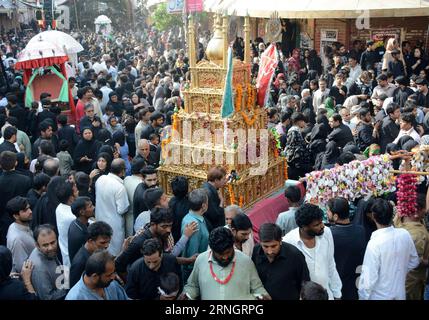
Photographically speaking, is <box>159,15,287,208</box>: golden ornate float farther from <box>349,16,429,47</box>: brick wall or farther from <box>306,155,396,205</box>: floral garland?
<box>349,16,429,47</box>: brick wall

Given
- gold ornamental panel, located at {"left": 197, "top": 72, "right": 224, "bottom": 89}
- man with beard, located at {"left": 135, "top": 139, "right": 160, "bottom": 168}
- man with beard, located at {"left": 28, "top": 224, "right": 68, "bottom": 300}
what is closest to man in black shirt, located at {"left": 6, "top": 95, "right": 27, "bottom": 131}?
man with beard, located at {"left": 135, "top": 139, "right": 160, "bottom": 168}

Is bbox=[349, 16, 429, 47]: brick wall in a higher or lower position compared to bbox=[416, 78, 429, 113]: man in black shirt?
higher

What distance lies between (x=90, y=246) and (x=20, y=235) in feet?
3.26

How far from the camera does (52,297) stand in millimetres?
3922

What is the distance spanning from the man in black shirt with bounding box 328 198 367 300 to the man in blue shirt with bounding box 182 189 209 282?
1114 millimetres

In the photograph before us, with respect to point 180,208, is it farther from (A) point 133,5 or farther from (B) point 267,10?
(A) point 133,5

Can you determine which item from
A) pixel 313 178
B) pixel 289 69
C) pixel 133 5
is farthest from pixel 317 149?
pixel 133 5

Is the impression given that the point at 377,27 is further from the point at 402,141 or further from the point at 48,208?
the point at 48,208

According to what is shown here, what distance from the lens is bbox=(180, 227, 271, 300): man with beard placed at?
3.55m

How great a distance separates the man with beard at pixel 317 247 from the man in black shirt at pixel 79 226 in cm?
178

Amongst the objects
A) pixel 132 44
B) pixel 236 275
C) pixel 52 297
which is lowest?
pixel 52 297

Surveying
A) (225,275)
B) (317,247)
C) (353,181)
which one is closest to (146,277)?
(225,275)

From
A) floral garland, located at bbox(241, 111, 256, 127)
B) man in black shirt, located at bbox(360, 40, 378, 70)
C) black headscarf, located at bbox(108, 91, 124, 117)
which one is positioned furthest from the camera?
man in black shirt, located at bbox(360, 40, 378, 70)

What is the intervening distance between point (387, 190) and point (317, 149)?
85.2 inches
